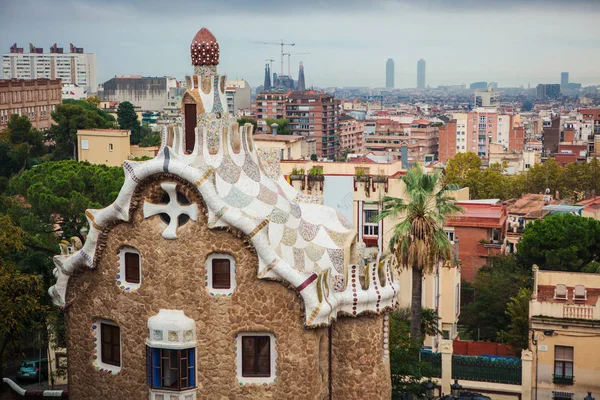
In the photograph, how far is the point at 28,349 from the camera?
3709cm

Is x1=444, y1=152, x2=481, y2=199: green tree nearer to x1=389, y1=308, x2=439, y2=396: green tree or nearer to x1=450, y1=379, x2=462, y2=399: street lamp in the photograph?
x1=389, y1=308, x2=439, y2=396: green tree

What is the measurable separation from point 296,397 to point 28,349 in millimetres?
16109

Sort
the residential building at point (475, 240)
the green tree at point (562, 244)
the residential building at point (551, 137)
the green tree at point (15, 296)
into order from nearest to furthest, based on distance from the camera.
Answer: the green tree at point (15, 296) → the green tree at point (562, 244) → the residential building at point (475, 240) → the residential building at point (551, 137)

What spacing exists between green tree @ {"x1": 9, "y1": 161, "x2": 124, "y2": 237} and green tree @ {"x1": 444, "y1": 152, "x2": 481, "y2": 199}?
51.4 meters

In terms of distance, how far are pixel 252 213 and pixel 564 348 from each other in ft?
44.4

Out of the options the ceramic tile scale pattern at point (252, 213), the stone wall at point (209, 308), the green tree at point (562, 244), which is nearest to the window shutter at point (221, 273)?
the stone wall at point (209, 308)

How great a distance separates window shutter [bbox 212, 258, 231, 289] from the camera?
23.8 m

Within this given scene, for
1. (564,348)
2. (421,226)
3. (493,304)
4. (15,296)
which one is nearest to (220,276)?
(15,296)

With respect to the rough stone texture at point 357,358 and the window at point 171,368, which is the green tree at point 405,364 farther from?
the window at point 171,368

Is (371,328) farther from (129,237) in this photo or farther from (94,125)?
(94,125)

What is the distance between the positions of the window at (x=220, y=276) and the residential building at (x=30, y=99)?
296ft

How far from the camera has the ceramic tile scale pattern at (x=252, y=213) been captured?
23469mm

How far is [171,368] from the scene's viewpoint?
938 inches

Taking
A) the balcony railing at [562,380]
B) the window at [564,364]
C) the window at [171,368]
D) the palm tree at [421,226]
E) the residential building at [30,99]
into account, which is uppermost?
the residential building at [30,99]
